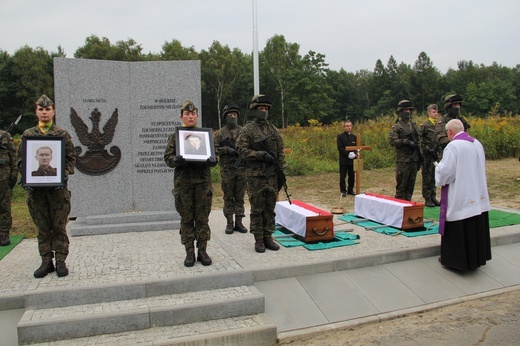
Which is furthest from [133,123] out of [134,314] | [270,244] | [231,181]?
[134,314]

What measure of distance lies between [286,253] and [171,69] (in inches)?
162

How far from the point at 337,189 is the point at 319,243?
23.1 feet

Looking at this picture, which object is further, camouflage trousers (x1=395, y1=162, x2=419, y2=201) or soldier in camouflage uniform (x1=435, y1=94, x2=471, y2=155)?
camouflage trousers (x1=395, y1=162, x2=419, y2=201)

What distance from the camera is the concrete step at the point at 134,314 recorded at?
4098 mm

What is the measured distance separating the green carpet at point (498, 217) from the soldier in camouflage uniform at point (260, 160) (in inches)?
162

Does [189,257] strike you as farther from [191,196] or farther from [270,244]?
[270,244]

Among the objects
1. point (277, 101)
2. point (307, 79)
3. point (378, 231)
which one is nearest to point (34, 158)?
point (378, 231)

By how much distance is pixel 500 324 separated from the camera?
4637 mm

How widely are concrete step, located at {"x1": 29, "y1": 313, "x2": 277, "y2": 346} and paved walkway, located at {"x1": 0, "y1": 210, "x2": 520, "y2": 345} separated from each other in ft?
0.85

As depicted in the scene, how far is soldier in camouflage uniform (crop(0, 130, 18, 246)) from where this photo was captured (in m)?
7.17

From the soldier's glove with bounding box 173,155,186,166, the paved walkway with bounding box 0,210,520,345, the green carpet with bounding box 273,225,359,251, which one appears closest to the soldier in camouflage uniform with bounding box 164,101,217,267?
the soldier's glove with bounding box 173,155,186,166

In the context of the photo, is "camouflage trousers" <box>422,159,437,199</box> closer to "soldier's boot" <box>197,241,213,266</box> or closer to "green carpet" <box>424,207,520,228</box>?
"green carpet" <box>424,207,520,228</box>

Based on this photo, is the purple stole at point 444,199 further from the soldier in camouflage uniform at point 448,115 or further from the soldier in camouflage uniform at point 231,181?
the soldier in camouflage uniform at point 231,181

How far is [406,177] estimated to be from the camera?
9.11 m
